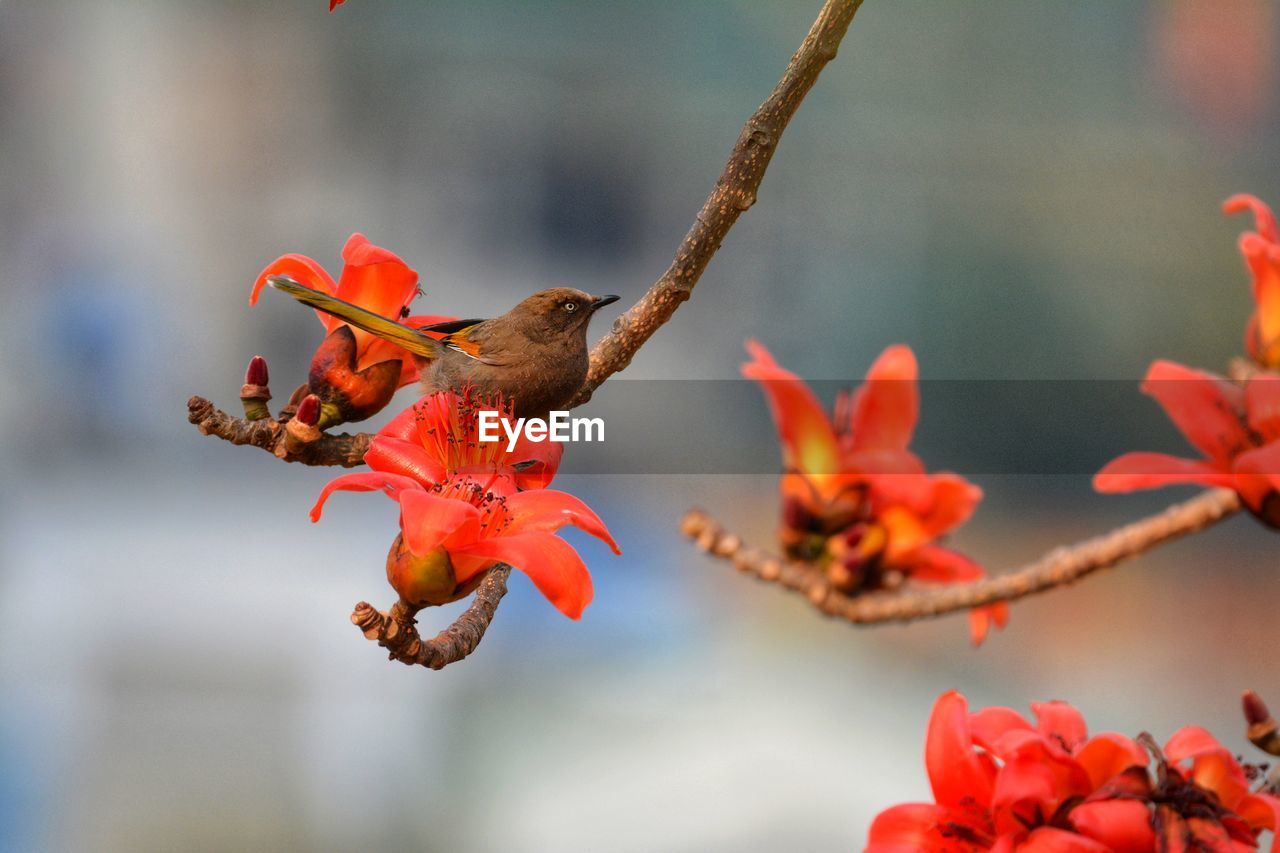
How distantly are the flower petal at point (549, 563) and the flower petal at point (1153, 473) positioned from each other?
0.30 ft

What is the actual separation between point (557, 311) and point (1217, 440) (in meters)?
0.14

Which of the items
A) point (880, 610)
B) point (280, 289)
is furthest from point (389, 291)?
point (880, 610)

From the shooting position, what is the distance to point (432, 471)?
24 centimetres

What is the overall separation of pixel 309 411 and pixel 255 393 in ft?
0.09

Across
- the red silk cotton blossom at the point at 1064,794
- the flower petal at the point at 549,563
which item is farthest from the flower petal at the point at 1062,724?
the flower petal at the point at 549,563

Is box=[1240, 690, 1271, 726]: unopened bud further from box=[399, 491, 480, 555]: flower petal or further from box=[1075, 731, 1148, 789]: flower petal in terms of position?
box=[399, 491, 480, 555]: flower petal

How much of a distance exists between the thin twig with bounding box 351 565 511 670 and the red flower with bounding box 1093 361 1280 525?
126 millimetres

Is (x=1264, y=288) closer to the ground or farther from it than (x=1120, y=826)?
farther from it

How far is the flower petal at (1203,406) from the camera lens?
22 centimetres

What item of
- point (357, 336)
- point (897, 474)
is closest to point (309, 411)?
point (357, 336)

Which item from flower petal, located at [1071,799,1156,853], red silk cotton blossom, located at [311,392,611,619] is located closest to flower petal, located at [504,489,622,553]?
red silk cotton blossom, located at [311,392,611,619]

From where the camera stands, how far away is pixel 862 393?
0.22 metres

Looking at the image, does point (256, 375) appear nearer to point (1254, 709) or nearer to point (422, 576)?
point (422, 576)

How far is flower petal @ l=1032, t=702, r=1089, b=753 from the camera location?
0.25 meters
